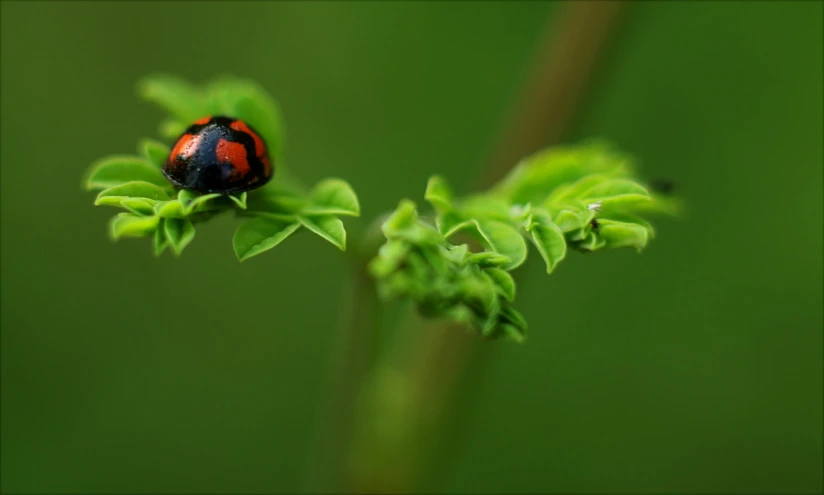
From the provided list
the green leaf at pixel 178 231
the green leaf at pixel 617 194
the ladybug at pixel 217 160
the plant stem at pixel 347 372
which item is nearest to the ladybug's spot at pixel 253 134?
the ladybug at pixel 217 160

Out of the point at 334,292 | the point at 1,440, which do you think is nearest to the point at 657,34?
the point at 334,292

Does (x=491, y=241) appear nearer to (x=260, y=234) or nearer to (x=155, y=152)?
(x=260, y=234)

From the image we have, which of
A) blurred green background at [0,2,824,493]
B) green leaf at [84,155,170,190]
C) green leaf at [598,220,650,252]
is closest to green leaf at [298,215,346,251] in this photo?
green leaf at [84,155,170,190]

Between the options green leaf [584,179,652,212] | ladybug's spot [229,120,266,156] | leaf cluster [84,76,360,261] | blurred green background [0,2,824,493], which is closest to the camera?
leaf cluster [84,76,360,261]

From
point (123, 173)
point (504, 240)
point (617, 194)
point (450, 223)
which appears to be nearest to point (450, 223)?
point (450, 223)

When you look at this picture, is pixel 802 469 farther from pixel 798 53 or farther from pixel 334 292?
pixel 334 292

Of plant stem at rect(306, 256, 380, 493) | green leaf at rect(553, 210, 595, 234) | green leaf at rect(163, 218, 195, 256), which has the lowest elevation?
plant stem at rect(306, 256, 380, 493)

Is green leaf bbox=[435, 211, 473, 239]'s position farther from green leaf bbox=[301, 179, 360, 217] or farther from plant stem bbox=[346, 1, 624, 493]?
plant stem bbox=[346, 1, 624, 493]
